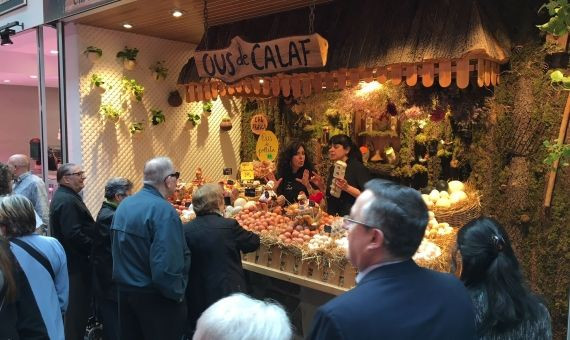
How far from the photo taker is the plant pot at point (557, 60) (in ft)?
Answer: 13.9

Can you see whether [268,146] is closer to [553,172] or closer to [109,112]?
[109,112]

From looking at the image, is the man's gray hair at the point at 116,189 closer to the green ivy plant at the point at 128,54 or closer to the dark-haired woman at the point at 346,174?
the dark-haired woman at the point at 346,174

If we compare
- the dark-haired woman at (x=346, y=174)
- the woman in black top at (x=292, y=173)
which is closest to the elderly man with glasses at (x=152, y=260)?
the dark-haired woman at (x=346, y=174)

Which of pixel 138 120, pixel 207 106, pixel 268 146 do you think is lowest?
pixel 268 146

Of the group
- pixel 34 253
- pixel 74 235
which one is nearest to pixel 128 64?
pixel 74 235

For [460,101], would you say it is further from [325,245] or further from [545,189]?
[325,245]

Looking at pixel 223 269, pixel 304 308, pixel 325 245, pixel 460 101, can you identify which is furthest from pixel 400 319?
pixel 460 101

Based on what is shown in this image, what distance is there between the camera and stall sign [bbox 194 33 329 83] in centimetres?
473

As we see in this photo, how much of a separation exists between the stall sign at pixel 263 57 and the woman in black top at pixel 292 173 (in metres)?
1.15

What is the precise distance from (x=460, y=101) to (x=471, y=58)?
1352 millimetres

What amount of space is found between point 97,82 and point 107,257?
297cm

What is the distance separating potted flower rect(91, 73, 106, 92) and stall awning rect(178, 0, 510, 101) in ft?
7.01

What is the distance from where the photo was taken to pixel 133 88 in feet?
23.2

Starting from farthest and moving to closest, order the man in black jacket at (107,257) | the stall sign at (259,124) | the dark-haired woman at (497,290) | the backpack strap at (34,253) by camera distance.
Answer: the stall sign at (259,124) < the man in black jacket at (107,257) < the backpack strap at (34,253) < the dark-haired woman at (497,290)
